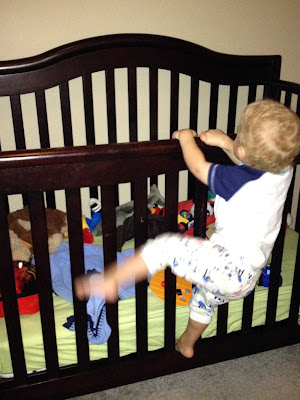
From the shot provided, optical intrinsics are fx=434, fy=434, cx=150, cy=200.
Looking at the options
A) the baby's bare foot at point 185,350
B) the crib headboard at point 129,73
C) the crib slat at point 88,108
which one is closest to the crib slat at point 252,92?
the crib headboard at point 129,73

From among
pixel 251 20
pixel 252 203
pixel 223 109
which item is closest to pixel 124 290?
pixel 252 203

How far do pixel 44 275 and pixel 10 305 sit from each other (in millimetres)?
109

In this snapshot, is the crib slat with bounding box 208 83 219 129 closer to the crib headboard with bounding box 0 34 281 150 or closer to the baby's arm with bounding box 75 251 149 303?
the crib headboard with bounding box 0 34 281 150

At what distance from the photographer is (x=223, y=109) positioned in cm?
195

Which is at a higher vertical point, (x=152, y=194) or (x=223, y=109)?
(x=223, y=109)

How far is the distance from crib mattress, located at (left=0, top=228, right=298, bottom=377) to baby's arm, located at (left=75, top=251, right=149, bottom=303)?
164mm

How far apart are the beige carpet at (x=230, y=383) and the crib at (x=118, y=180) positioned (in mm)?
64

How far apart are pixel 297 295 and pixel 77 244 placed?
A: 72 centimetres

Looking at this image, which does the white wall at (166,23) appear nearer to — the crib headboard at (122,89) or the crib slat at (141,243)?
the crib headboard at (122,89)

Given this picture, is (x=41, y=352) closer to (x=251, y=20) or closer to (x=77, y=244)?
(x=77, y=244)

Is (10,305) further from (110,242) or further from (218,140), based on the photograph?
(218,140)

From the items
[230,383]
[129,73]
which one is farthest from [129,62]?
[230,383]

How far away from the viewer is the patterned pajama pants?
101 cm

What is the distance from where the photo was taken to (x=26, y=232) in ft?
5.08
